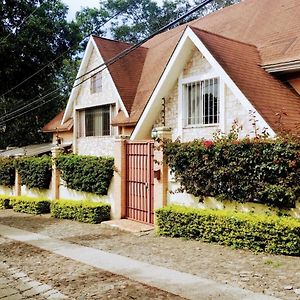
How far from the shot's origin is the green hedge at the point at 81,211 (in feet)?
42.8

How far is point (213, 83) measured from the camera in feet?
42.5

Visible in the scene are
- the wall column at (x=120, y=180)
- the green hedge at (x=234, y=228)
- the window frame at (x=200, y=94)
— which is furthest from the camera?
the wall column at (x=120, y=180)

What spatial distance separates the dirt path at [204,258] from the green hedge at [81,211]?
0.74 m

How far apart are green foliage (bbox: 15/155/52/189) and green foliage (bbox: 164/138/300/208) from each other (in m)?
7.57

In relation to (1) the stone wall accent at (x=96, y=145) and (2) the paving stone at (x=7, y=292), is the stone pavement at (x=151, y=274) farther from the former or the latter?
(1) the stone wall accent at (x=96, y=145)

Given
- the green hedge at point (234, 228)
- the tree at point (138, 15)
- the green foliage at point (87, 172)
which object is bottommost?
the green hedge at point (234, 228)

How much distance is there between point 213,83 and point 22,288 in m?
8.81

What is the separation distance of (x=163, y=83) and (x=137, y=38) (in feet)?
94.2

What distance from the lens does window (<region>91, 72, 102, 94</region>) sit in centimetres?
1948

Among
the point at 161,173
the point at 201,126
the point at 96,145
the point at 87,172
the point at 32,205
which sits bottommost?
the point at 32,205

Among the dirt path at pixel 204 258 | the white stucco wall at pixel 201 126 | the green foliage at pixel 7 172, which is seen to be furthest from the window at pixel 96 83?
the dirt path at pixel 204 258

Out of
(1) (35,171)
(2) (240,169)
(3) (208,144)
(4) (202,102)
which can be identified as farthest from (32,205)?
(2) (240,169)

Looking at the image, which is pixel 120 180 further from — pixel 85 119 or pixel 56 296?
pixel 85 119

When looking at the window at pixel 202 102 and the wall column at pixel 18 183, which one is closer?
the window at pixel 202 102
